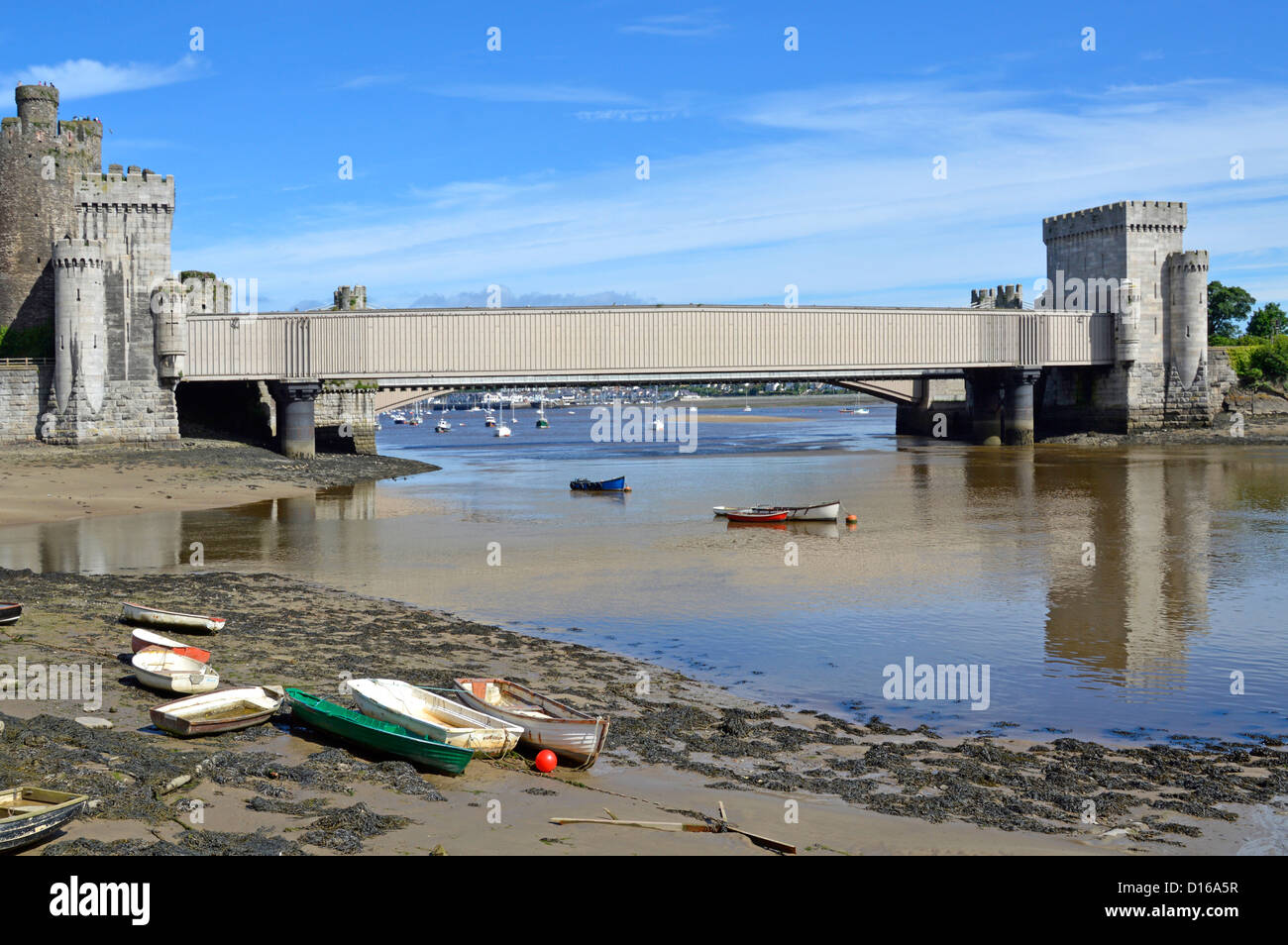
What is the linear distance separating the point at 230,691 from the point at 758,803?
673 centimetres

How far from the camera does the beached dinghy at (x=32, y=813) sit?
31.1 ft

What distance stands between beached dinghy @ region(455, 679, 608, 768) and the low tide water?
12.5 feet

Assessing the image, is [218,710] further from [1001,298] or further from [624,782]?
[1001,298]

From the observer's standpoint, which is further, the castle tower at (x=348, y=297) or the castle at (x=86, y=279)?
the castle tower at (x=348, y=297)

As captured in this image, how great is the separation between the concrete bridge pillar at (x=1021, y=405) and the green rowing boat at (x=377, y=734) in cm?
6592

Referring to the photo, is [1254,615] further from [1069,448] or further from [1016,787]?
[1069,448]

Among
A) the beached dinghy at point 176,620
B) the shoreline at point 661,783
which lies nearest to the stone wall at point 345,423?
the beached dinghy at point 176,620

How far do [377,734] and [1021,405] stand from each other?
67216mm

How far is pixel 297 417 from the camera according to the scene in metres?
60.2

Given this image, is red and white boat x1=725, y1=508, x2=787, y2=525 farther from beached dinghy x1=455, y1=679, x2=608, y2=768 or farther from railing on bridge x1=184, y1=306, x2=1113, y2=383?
railing on bridge x1=184, y1=306, x2=1113, y2=383

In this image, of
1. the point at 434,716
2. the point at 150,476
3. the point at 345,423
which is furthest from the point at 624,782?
the point at 345,423

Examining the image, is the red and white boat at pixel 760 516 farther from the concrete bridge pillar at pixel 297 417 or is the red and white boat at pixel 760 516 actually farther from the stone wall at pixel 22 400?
the stone wall at pixel 22 400

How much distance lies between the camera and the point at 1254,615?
22.0m
